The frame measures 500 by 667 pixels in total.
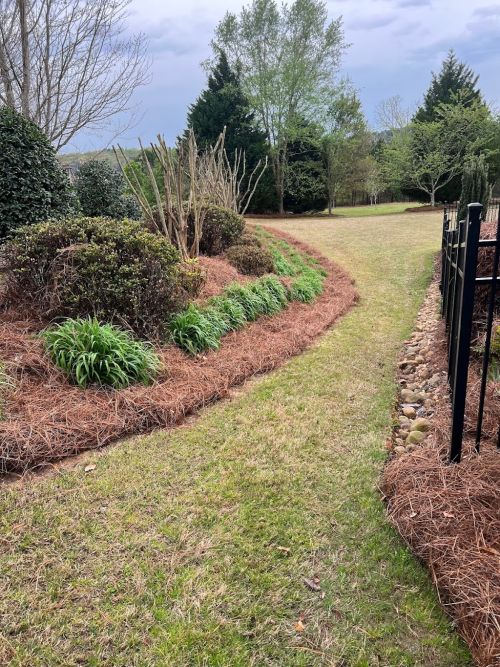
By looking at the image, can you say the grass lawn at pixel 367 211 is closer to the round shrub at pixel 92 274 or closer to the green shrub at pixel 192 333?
the green shrub at pixel 192 333

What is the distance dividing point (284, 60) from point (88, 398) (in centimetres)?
2352

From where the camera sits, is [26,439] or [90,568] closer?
[90,568]

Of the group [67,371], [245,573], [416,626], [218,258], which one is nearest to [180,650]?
[245,573]

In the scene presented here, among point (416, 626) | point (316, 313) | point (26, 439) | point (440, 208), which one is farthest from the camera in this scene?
point (440, 208)

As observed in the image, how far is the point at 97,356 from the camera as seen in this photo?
347 cm

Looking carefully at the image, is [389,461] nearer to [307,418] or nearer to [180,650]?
[307,418]

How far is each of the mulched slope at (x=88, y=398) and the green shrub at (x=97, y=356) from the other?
0.35 feet

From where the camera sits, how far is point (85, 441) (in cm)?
284

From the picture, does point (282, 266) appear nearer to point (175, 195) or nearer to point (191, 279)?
point (175, 195)

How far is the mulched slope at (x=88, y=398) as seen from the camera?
2.70m

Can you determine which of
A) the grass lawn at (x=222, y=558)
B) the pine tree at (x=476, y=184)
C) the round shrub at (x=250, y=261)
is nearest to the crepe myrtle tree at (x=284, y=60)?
the pine tree at (x=476, y=184)

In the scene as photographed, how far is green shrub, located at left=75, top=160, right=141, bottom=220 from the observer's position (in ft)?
27.6

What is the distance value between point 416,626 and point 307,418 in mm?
1730

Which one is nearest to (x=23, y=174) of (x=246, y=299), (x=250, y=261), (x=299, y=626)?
(x=246, y=299)
